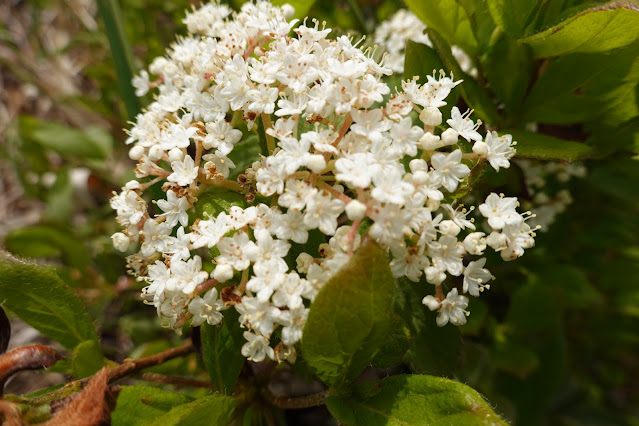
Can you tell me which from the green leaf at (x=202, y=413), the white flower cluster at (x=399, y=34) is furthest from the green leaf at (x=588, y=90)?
the green leaf at (x=202, y=413)

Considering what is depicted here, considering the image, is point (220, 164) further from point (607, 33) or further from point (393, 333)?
point (607, 33)

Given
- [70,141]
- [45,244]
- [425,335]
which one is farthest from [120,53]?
[425,335]

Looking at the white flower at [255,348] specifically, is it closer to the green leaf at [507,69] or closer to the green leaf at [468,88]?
the green leaf at [468,88]

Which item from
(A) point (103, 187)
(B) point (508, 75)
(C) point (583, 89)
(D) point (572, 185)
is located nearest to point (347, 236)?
(B) point (508, 75)

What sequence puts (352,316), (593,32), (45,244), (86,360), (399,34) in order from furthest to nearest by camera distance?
1. (45,244)
2. (399,34)
3. (86,360)
4. (593,32)
5. (352,316)

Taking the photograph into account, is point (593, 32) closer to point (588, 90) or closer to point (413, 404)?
point (588, 90)

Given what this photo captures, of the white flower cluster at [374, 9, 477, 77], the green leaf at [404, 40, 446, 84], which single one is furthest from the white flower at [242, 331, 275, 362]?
the white flower cluster at [374, 9, 477, 77]
